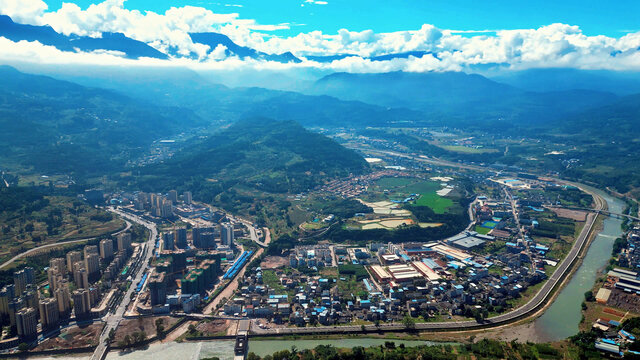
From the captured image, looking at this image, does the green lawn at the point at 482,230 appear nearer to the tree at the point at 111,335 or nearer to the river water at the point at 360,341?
the river water at the point at 360,341

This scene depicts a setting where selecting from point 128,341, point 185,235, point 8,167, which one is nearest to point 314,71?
point 8,167

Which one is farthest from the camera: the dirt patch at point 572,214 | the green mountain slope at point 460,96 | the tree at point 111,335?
the green mountain slope at point 460,96

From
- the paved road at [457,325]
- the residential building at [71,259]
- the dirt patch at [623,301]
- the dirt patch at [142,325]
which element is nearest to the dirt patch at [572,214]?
the paved road at [457,325]

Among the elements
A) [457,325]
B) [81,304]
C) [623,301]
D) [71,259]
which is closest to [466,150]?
[623,301]

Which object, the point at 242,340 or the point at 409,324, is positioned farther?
the point at 409,324

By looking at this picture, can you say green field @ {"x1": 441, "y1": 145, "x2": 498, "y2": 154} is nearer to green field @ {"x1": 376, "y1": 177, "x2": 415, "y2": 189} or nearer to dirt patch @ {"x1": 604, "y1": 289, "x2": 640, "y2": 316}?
green field @ {"x1": 376, "y1": 177, "x2": 415, "y2": 189}

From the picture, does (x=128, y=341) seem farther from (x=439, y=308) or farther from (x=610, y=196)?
(x=610, y=196)

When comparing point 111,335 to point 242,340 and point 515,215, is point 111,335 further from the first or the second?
point 515,215
